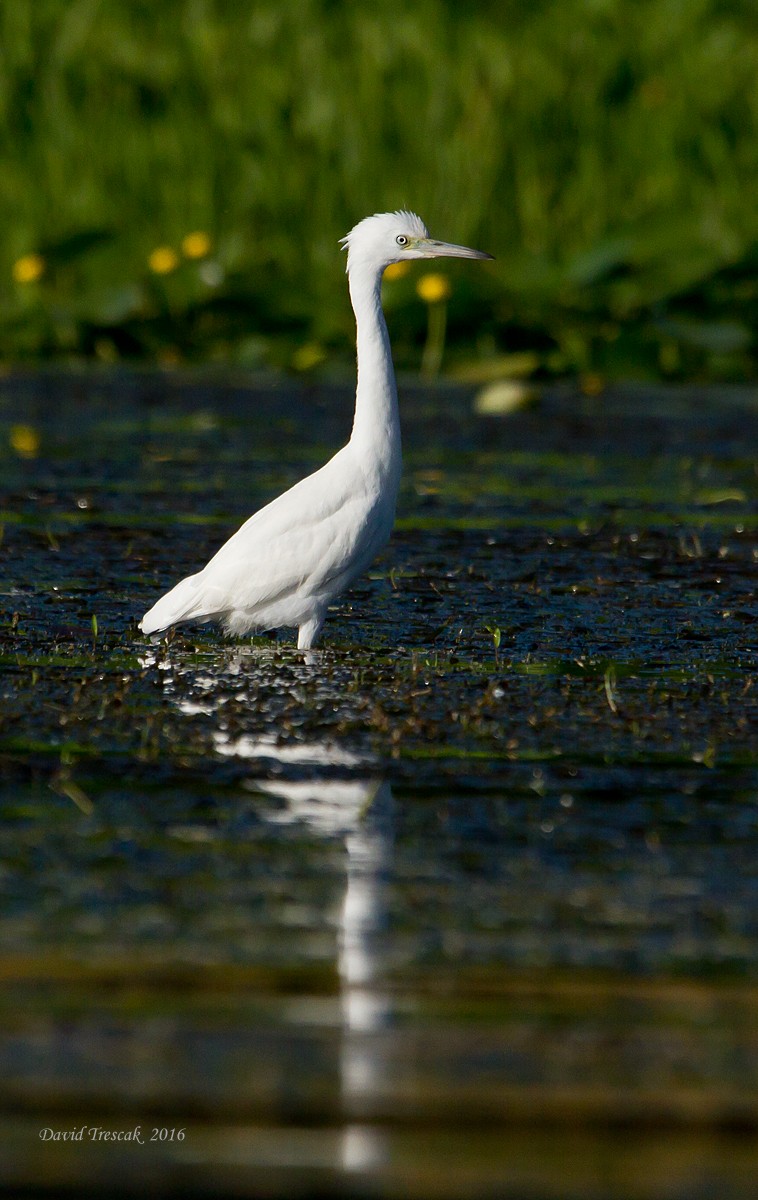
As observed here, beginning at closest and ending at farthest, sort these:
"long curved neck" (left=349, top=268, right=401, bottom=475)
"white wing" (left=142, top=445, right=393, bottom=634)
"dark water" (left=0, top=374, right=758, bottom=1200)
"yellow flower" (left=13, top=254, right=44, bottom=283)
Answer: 1. "dark water" (left=0, top=374, right=758, bottom=1200)
2. "white wing" (left=142, top=445, right=393, bottom=634)
3. "long curved neck" (left=349, top=268, right=401, bottom=475)
4. "yellow flower" (left=13, top=254, right=44, bottom=283)

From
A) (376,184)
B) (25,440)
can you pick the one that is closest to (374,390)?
(25,440)

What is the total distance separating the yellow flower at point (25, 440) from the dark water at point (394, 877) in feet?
6.56

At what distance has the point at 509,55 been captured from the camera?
12648 mm

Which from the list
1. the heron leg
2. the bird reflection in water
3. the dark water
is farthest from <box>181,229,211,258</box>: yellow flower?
the bird reflection in water

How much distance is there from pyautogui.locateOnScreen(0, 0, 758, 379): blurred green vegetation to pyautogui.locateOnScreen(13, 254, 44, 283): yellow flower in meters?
0.04

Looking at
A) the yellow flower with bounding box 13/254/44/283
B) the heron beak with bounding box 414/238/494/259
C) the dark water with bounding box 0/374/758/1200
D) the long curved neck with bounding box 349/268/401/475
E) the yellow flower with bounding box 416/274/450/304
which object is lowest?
the dark water with bounding box 0/374/758/1200

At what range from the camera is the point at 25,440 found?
9.73 m

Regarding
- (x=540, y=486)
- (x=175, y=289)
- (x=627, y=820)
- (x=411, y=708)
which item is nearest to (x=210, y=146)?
(x=175, y=289)

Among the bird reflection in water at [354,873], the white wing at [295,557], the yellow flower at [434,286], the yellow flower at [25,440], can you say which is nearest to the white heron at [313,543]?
the white wing at [295,557]

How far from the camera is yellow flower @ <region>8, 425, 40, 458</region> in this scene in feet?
30.7

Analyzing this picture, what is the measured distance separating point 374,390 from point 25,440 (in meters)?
4.14

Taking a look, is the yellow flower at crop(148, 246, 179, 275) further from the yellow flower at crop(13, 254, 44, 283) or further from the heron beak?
the heron beak

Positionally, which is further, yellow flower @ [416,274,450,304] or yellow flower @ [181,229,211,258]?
yellow flower @ [181,229,211,258]

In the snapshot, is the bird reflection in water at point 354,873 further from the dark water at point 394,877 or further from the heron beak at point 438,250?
the heron beak at point 438,250
